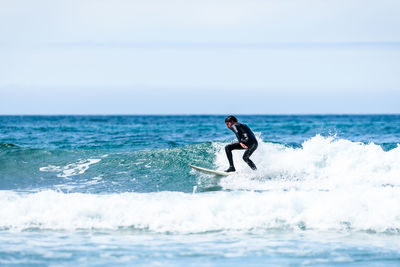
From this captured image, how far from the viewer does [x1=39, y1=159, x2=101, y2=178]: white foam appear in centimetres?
1384

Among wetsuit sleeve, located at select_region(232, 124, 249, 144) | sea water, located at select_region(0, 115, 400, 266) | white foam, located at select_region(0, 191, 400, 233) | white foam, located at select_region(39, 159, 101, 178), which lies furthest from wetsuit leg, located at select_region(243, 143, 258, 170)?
white foam, located at select_region(39, 159, 101, 178)

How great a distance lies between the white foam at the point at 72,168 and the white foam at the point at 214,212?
4.66 m

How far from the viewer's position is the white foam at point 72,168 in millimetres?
13841

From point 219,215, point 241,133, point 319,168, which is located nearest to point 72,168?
Result: point 241,133

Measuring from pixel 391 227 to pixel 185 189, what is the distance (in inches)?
212

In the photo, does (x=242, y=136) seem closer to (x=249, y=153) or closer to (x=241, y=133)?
(x=241, y=133)

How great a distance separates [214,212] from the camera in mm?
8344

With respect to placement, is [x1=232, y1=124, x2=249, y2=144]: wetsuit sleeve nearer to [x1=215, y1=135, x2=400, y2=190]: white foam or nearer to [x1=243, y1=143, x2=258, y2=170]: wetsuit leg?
[x1=243, y1=143, x2=258, y2=170]: wetsuit leg

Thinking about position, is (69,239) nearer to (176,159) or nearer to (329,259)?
(329,259)

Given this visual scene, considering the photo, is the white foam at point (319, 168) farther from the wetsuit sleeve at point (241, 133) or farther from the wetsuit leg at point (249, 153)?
the wetsuit sleeve at point (241, 133)

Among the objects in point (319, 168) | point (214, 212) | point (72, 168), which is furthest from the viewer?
point (72, 168)

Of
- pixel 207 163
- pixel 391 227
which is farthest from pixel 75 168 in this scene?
pixel 391 227

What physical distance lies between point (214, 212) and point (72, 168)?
24.5ft

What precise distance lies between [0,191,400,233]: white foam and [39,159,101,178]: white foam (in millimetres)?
4658
